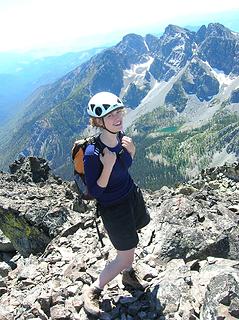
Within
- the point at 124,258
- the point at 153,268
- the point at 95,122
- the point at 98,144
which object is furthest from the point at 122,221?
the point at 153,268

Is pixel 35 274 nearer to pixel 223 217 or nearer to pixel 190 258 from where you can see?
pixel 190 258

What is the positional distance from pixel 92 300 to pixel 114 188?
352 centimetres

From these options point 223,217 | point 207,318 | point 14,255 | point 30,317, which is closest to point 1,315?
point 30,317

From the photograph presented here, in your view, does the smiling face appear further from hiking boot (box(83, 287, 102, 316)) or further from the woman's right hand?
hiking boot (box(83, 287, 102, 316))

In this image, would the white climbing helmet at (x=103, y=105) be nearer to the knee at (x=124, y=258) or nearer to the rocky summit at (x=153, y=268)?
the knee at (x=124, y=258)

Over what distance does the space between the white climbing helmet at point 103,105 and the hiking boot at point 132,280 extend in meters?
5.23

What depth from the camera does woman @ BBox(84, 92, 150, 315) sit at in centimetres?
1045

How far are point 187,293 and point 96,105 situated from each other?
5.92 metres

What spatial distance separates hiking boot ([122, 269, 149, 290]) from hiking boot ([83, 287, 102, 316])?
1010mm

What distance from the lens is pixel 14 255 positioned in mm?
26641

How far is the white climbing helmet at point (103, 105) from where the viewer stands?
1035 centimetres

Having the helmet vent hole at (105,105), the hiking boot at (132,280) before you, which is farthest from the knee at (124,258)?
the helmet vent hole at (105,105)

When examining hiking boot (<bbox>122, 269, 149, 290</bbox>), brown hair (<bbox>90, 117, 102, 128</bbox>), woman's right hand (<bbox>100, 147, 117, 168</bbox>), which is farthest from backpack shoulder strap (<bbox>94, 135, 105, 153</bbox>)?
hiking boot (<bbox>122, 269, 149, 290</bbox>)

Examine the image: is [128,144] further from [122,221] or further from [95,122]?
[122,221]
